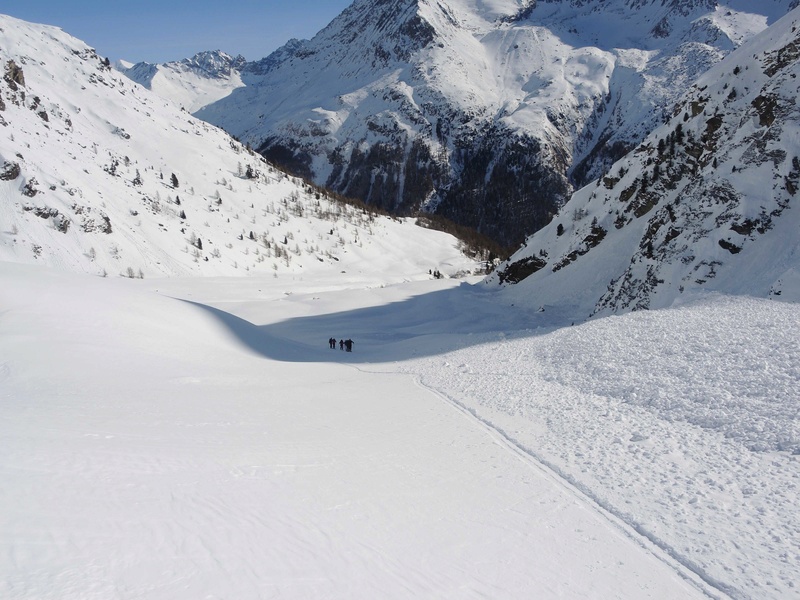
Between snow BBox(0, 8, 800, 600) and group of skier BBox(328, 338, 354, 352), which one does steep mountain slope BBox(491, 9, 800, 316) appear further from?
group of skier BBox(328, 338, 354, 352)

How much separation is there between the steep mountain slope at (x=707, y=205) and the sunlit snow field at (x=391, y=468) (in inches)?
366

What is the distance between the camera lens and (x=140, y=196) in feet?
267

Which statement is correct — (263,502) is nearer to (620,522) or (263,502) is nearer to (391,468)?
(391,468)

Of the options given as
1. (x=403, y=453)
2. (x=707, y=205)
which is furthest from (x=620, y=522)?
Result: (x=707, y=205)

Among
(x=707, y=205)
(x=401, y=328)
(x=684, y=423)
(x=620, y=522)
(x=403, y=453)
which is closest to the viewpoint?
(x=620, y=522)

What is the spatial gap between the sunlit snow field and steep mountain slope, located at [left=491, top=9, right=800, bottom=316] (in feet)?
30.5

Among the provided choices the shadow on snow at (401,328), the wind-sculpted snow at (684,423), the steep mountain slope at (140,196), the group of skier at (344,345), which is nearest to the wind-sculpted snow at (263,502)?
the wind-sculpted snow at (684,423)

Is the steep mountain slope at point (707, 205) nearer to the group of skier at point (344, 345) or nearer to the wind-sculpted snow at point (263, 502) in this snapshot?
the group of skier at point (344, 345)

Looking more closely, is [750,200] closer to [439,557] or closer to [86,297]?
[439,557]

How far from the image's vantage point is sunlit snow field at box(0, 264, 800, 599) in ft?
18.4

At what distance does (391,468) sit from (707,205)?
3257cm

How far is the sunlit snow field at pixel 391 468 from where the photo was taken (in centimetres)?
561

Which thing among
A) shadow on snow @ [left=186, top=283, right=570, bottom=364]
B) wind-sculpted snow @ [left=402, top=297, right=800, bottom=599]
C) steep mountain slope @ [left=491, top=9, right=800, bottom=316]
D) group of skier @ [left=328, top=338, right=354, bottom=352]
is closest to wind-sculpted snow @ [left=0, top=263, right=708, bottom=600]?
wind-sculpted snow @ [left=402, top=297, right=800, bottom=599]

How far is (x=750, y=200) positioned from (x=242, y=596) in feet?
117
